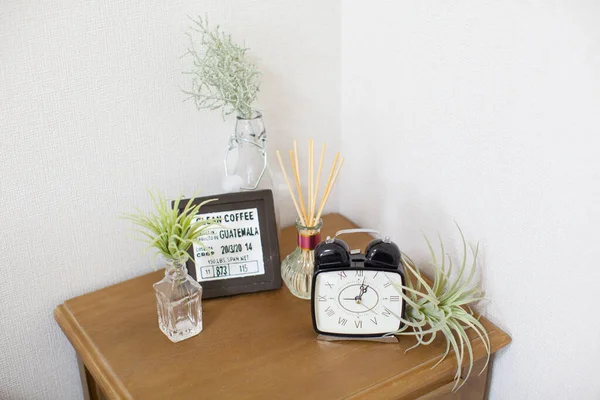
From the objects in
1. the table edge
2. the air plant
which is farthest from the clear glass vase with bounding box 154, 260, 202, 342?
the air plant

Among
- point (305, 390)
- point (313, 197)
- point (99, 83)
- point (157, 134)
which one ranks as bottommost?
point (305, 390)

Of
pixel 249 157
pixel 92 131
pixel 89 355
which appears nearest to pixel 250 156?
pixel 249 157

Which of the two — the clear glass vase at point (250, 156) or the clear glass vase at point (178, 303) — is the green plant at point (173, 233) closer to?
the clear glass vase at point (178, 303)

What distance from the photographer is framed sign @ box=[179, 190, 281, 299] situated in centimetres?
112

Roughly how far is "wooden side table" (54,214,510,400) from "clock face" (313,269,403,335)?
0.03 metres

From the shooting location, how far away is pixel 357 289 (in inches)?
39.2

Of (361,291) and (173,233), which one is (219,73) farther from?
(361,291)

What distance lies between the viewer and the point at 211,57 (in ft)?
3.60

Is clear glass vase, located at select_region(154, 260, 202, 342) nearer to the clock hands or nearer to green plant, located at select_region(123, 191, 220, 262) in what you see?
green plant, located at select_region(123, 191, 220, 262)

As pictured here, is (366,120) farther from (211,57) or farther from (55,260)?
(55,260)

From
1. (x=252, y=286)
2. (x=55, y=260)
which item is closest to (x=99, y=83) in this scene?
(x=55, y=260)

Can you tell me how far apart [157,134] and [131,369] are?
44cm

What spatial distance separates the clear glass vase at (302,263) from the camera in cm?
109

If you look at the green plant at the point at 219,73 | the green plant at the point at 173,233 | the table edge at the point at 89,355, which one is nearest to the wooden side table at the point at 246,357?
the table edge at the point at 89,355
